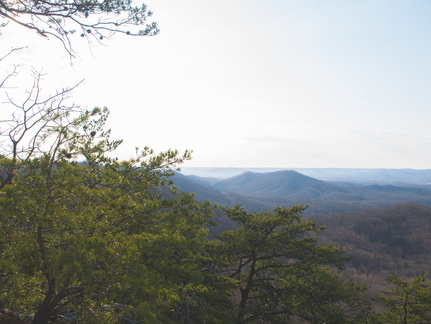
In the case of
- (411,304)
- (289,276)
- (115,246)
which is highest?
(115,246)

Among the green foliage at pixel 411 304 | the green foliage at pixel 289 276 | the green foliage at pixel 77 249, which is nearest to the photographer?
the green foliage at pixel 77 249

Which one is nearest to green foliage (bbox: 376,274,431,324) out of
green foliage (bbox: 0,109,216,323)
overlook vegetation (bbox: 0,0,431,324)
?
overlook vegetation (bbox: 0,0,431,324)

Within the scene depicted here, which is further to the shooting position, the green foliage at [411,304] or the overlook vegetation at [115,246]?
the green foliage at [411,304]

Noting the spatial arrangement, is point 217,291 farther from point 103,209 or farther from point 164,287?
point 103,209

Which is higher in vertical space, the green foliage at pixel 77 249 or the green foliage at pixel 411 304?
the green foliage at pixel 77 249

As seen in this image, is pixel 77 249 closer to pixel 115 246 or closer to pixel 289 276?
pixel 115 246

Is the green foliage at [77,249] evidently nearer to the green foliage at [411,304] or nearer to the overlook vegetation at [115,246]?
the overlook vegetation at [115,246]

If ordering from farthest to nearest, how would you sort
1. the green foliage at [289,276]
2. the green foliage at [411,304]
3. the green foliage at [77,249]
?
the green foliage at [411,304] → the green foliage at [289,276] → the green foliage at [77,249]

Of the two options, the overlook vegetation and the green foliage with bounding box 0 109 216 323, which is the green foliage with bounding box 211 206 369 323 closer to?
the overlook vegetation

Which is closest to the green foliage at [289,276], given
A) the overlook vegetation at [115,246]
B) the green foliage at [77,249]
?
the overlook vegetation at [115,246]

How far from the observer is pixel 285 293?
956cm

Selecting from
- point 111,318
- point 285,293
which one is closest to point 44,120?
point 111,318

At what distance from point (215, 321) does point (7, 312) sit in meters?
4.56

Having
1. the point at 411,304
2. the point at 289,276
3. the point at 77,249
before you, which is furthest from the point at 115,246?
the point at 411,304
